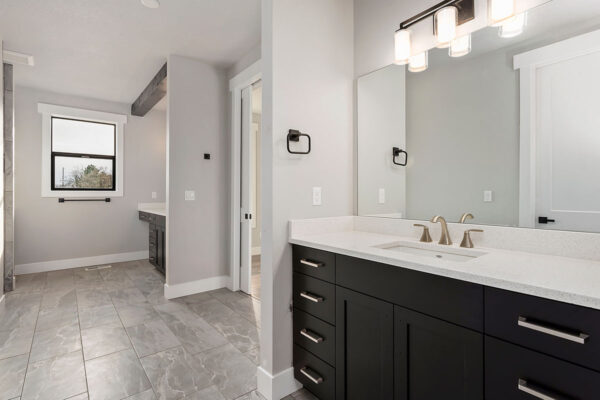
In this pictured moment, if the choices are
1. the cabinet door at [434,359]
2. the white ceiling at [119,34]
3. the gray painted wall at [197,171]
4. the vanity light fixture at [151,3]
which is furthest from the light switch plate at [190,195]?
the cabinet door at [434,359]

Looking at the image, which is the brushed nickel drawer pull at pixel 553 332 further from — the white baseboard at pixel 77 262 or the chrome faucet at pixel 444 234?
the white baseboard at pixel 77 262

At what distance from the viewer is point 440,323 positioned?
1101mm

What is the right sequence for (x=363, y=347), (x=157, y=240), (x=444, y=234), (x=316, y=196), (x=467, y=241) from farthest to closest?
(x=157, y=240) → (x=316, y=196) → (x=444, y=234) → (x=467, y=241) → (x=363, y=347)

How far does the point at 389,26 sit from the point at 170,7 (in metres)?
1.78

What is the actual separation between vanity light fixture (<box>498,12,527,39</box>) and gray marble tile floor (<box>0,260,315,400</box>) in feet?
7.07

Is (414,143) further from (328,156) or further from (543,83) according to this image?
(543,83)

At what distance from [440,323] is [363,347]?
16.4 inches

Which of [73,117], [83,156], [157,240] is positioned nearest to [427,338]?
[157,240]

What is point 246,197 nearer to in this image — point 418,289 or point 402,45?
point 402,45

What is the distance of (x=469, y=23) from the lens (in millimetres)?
1578

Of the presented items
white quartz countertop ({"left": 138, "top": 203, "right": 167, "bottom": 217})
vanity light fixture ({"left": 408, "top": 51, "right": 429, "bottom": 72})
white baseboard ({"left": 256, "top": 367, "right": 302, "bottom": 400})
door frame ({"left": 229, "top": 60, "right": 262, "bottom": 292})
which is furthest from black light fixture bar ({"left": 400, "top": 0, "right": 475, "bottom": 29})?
white quartz countertop ({"left": 138, "top": 203, "right": 167, "bottom": 217})

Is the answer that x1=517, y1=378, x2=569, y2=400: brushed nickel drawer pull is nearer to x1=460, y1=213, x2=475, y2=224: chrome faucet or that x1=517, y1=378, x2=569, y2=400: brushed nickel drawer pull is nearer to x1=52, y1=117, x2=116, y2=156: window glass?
x1=460, y1=213, x2=475, y2=224: chrome faucet

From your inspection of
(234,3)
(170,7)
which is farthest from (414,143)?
(170,7)

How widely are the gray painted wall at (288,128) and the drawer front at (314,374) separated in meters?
0.08
